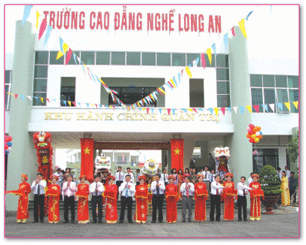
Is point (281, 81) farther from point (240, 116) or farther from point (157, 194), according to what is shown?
point (157, 194)

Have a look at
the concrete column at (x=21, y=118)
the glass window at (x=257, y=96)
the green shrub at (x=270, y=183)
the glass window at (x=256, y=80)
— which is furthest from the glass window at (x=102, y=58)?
the green shrub at (x=270, y=183)

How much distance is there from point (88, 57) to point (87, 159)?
5.02 metres

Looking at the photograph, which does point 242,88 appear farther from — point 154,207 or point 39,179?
point 39,179

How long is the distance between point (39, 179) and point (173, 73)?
28.6 ft

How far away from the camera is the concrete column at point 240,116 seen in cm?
1568

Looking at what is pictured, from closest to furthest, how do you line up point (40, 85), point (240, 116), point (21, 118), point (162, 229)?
point (162, 229) < point (21, 118) < point (240, 116) < point (40, 85)

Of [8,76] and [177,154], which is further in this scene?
[8,76]

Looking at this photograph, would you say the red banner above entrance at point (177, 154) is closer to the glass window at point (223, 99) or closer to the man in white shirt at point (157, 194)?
the glass window at point (223, 99)

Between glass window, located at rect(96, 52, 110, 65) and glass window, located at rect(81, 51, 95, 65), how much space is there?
247 millimetres

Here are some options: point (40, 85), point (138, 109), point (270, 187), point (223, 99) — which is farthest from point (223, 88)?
point (40, 85)

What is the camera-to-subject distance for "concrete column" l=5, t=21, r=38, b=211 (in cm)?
1491

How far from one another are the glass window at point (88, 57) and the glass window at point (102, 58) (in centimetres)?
25

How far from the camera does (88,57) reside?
1681cm

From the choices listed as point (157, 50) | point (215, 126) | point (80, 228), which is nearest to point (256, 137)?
point (215, 126)
